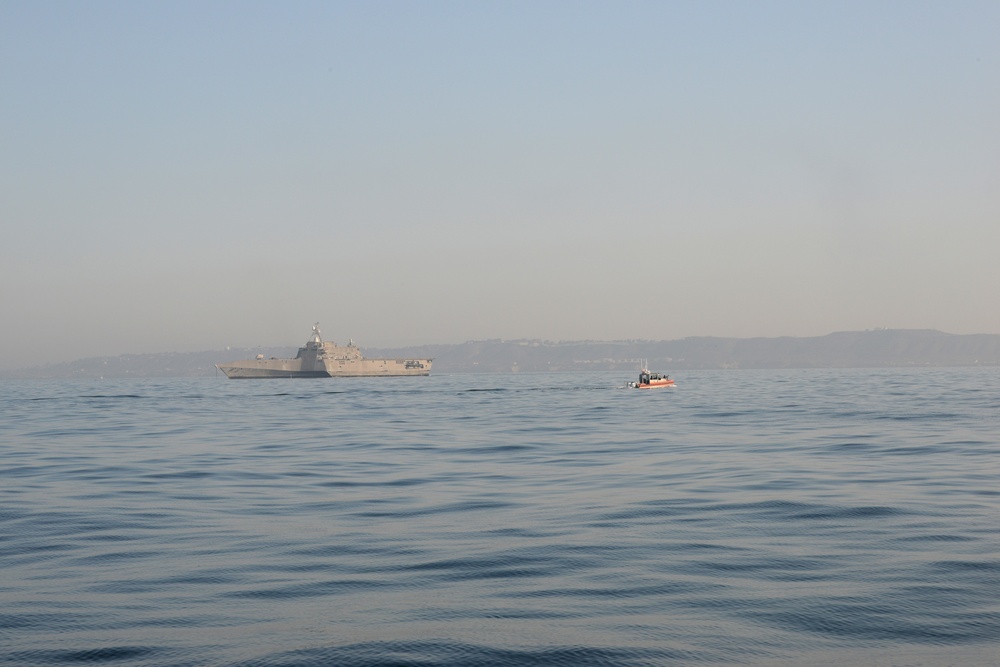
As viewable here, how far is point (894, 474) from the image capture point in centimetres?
2569

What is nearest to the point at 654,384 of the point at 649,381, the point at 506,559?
the point at 649,381

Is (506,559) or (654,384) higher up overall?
(506,559)

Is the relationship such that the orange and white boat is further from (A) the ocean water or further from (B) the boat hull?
(A) the ocean water

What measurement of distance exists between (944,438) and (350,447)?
22.8 m

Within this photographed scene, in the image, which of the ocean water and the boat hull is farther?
the boat hull

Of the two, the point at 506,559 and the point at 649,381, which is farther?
the point at 649,381

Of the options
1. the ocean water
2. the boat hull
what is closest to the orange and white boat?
the boat hull

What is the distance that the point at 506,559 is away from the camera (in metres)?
14.3

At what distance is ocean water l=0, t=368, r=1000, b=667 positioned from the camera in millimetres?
9820

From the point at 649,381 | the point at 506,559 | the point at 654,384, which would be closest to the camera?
the point at 506,559

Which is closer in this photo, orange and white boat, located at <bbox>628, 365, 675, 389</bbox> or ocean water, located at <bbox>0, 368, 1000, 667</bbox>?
ocean water, located at <bbox>0, 368, 1000, 667</bbox>

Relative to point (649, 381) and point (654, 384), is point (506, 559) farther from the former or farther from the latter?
point (654, 384)

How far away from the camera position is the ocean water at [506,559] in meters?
9.82

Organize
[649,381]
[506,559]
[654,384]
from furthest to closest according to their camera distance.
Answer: [654,384], [649,381], [506,559]
